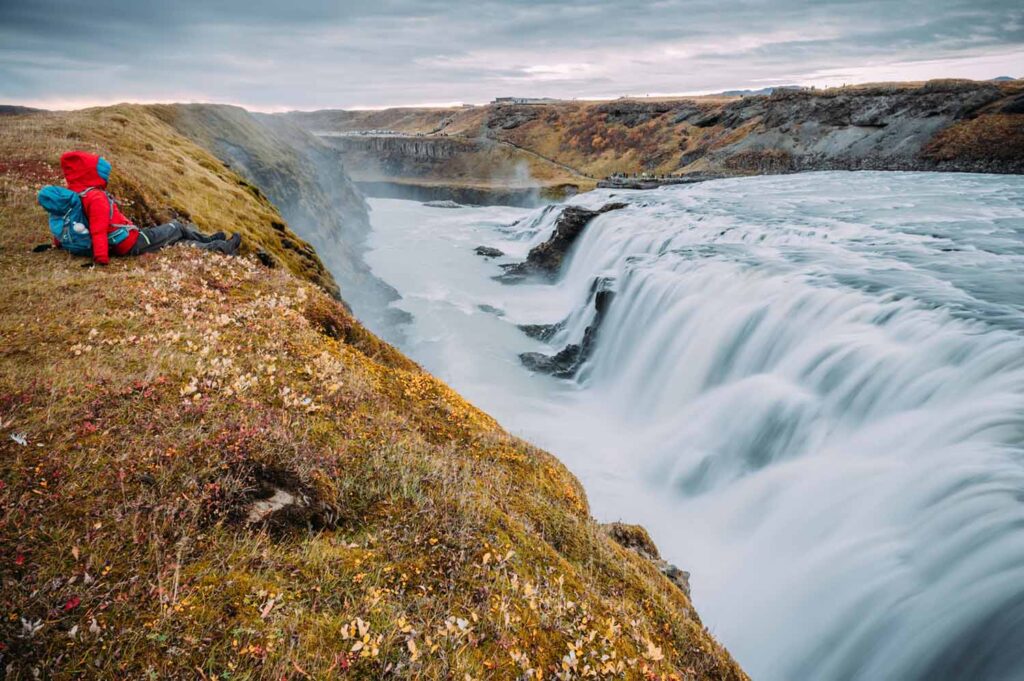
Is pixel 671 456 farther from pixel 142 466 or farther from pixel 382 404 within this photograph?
pixel 142 466

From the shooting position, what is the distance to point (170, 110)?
141 ft

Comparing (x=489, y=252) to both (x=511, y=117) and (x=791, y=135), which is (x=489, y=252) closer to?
(x=791, y=135)

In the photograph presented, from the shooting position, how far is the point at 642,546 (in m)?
8.88

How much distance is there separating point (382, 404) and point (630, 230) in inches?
1494

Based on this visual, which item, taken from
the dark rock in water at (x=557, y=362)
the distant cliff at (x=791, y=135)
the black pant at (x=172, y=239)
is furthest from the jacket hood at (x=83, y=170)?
the distant cliff at (x=791, y=135)

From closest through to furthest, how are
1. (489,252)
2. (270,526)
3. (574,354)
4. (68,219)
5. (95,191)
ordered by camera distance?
(270,526) < (95,191) < (68,219) < (574,354) < (489,252)

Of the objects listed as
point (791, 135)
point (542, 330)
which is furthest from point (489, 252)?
point (791, 135)

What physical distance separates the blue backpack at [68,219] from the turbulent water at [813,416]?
15091mm

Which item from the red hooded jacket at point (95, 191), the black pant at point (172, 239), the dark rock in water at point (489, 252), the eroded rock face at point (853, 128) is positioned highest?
the eroded rock face at point (853, 128)

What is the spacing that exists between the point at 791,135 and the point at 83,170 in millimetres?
100098

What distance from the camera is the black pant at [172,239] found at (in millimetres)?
11898

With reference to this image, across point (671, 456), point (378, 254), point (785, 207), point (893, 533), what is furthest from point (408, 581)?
point (378, 254)

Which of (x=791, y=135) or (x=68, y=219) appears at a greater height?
(x=791, y=135)

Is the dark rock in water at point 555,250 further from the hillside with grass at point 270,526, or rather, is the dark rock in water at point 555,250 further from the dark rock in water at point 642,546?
the hillside with grass at point 270,526
